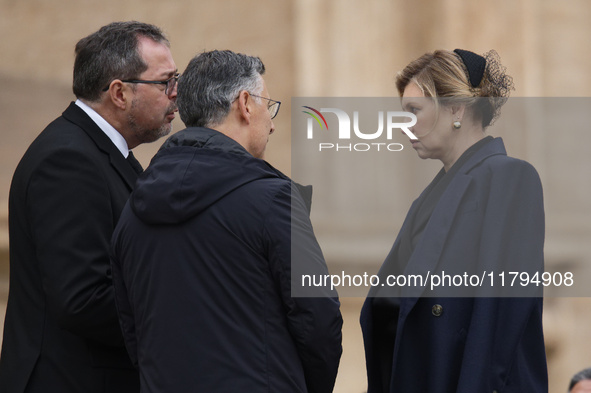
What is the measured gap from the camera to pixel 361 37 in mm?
5246

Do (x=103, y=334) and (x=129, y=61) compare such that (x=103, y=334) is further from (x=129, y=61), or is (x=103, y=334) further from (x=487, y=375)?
(x=487, y=375)

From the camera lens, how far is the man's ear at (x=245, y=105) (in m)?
2.54

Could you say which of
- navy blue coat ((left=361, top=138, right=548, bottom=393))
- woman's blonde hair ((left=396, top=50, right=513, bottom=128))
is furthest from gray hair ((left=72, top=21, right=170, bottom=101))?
navy blue coat ((left=361, top=138, right=548, bottom=393))

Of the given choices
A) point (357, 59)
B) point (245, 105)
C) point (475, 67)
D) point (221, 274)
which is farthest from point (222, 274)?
point (357, 59)

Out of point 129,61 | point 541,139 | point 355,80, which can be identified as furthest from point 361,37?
point 129,61

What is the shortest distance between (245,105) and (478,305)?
88cm

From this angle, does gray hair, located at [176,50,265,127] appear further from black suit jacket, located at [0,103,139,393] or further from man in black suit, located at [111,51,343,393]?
black suit jacket, located at [0,103,139,393]

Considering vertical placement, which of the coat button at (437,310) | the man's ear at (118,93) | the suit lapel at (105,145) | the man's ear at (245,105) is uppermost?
the man's ear at (118,93)

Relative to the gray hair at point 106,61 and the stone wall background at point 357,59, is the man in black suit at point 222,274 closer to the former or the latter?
the gray hair at point 106,61

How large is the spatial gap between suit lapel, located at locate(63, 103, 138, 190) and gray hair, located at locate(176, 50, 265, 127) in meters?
0.43

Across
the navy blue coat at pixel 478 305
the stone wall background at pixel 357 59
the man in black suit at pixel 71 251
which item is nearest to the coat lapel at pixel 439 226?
the navy blue coat at pixel 478 305

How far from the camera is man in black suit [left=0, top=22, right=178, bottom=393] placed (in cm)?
266

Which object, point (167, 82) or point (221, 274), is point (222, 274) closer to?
point (221, 274)

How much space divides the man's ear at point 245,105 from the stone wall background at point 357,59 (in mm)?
2487
